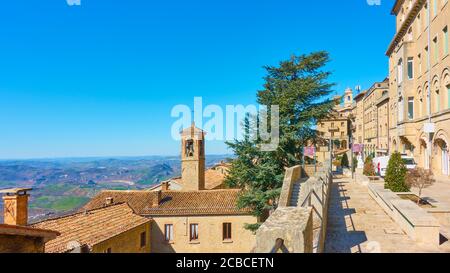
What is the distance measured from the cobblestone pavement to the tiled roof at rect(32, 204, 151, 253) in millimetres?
12552

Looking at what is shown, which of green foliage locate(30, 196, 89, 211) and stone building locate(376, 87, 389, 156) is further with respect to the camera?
green foliage locate(30, 196, 89, 211)

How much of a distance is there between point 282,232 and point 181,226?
23.9 metres

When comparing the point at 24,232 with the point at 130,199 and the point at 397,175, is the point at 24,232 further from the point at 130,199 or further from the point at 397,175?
the point at 130,199

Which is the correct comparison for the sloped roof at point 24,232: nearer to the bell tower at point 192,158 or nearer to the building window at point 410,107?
the bell tower at point 192,158

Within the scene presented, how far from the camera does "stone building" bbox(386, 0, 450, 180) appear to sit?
2158 centimetres

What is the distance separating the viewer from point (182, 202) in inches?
1129

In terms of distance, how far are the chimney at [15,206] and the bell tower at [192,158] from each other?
64.5ft

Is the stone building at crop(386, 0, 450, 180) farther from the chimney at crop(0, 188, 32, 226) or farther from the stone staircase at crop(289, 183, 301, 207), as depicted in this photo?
the chimney at crop(0, 188, 32, 226)

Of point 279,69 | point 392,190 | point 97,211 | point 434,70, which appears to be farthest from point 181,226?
point 434,70

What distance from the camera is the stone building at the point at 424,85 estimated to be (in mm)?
21578

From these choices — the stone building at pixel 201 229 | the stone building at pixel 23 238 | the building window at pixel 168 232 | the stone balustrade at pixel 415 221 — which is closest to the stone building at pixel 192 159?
the stone building at pixel 201 229

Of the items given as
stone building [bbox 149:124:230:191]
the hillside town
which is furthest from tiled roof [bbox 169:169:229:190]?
the hillside town

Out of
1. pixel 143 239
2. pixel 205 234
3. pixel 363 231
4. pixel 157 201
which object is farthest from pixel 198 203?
pixel 363 231
